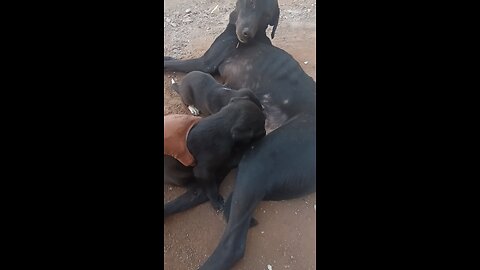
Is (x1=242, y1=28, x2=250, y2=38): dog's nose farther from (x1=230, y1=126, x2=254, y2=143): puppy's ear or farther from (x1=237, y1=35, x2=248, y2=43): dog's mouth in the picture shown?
(x1=230, y1=126, x2=254, y2=143): puppy's ear

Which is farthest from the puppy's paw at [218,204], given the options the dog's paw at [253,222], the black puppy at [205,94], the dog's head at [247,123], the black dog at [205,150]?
the black puppy at [205,94]

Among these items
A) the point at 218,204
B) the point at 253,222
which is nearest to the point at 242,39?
the point at 218,204

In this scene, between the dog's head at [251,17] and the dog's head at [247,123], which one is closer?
the dog's head at [247,123]

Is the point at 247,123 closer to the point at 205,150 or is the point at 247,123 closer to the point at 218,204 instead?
the point at 205,150

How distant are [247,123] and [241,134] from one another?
0.10 meters

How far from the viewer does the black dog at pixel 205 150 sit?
3.24 m

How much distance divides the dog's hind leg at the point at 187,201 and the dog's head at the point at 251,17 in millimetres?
1597

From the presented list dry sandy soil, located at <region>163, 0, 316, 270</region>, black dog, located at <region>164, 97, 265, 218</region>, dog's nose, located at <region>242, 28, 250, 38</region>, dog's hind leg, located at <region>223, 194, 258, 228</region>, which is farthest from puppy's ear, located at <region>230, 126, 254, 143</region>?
dog's nose, located at <region>242, 28, 250, 38</region>

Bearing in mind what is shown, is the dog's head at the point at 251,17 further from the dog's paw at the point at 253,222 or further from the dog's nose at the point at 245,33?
the dog's paw at the point at 253,222

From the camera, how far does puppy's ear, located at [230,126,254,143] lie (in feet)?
10.9

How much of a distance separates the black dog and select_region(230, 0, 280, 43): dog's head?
1110 millimetres

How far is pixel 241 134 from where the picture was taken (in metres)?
3.32

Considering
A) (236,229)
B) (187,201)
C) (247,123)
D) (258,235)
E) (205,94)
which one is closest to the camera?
(236,229)
